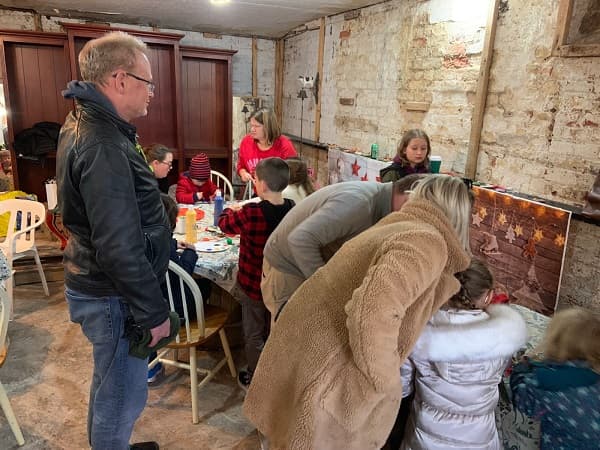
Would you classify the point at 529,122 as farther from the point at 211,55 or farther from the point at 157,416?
the point at 211,55

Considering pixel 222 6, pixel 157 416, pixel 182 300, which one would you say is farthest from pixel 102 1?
pixel 157 416

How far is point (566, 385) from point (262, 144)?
2.84 metres

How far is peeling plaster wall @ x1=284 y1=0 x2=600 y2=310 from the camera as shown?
2.24 m

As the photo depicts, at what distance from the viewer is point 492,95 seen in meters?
2.73

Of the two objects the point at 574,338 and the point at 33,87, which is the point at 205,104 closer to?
the point at 33,87

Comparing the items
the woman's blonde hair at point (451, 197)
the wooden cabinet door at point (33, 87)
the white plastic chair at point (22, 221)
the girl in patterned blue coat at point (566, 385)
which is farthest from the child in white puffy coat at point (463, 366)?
the wooden cabinet door at point (33, 87)

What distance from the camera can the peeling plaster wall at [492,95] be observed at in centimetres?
224

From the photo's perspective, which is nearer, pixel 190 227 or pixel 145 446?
pixel 145 446

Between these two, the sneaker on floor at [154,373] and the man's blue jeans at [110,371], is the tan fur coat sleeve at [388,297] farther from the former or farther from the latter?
the sneaker on floor at [154,373]

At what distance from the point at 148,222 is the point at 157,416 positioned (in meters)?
1.28

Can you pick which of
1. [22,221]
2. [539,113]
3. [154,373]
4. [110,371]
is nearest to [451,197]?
[110,371]

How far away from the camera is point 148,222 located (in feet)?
4.68

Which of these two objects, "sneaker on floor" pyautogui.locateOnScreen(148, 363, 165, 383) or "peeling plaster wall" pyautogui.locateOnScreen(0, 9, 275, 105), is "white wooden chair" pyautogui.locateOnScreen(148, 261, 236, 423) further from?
"peeling plaster wall" pyautogui.locateOnScreen(0, 9, 275, 105)

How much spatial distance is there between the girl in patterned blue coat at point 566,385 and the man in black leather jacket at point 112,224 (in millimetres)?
1249
